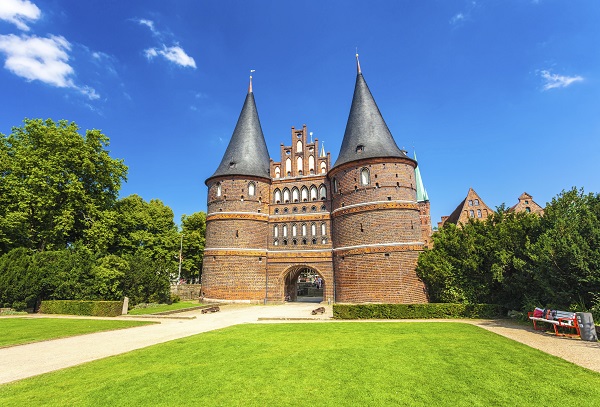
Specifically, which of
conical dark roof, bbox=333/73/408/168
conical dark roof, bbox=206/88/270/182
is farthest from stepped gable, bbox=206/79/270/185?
conical dark roof, bbox=333/73/408/168

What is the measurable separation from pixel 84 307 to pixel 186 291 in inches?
570

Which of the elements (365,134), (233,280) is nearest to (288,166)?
(365,134)

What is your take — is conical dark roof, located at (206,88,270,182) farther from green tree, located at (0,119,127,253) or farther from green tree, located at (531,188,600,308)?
green tree, located at (531,188,600,308)

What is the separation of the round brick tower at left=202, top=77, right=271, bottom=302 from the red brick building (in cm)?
10

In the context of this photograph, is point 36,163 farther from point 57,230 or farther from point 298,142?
point 298,142

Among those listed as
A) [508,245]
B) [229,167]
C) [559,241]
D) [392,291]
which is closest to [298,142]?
[229,167]

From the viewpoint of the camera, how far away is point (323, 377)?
22.0 feet

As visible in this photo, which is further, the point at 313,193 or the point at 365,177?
the point at 313,193

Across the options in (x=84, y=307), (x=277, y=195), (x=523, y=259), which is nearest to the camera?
(x=523, y=259)

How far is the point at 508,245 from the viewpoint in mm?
17766

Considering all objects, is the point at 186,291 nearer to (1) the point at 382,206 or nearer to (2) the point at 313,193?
(2) the point at 313,193

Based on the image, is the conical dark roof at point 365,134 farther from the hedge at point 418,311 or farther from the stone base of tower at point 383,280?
the hedge at point 418,311

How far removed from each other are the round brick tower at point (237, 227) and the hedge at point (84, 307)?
10.3m

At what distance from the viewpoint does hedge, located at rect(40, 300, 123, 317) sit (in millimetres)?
20078
